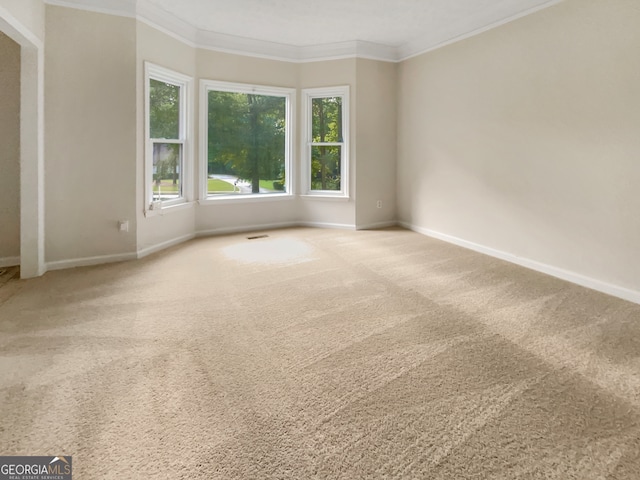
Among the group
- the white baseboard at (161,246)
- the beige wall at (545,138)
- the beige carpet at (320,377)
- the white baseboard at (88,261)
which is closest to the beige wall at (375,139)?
the beige wall at (545,138)

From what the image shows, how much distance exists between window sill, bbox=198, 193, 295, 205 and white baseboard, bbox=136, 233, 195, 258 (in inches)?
21.4

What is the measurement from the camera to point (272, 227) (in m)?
6.25

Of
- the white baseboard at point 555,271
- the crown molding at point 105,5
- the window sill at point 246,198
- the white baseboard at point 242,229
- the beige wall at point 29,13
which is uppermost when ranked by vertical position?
the crown molding at point 105,5

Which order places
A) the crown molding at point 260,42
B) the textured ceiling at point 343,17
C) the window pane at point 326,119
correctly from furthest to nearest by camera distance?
the window pane at point 326,119 < the textured ceiling at point 343,17 < the crown molding at point 260,42

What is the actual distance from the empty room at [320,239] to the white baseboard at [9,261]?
19mm

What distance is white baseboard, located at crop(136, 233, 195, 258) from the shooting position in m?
4.52

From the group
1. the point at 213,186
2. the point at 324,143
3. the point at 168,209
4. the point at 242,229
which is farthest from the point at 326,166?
the point at 168,209

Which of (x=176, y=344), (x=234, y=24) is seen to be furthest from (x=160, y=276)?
(x=234, y=24)

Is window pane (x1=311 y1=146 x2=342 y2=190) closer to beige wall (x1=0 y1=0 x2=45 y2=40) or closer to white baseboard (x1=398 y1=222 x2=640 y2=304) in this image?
white baseboard (x1=398 y1=222 x2=640 y2=304)

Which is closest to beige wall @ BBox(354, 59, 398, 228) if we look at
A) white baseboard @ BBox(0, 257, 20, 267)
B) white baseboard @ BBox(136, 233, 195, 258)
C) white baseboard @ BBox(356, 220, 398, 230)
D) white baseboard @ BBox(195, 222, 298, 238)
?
white baseboard @ BBox(356, 220, 398, 230)

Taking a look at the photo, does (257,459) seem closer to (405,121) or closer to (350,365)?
(350,365)

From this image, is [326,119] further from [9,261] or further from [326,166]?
[9,261]

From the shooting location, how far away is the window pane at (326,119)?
243 inches

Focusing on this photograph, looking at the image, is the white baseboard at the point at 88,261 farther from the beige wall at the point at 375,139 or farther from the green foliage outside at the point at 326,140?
the beige wall at the point at 375,139
